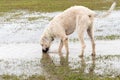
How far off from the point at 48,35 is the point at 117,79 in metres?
5.44

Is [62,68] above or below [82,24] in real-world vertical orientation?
below

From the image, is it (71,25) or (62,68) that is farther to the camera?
(71,25)

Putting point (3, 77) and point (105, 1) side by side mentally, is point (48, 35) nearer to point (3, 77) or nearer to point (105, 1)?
point (3, 77)

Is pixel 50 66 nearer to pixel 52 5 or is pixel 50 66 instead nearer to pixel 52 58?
pixel 52 58

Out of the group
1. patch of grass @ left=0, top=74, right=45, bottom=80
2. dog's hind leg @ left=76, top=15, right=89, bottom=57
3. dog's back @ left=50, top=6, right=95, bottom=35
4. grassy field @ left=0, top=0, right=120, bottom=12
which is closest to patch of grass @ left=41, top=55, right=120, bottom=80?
patch of grass @ left=0, top=74, right=45, bottom=80

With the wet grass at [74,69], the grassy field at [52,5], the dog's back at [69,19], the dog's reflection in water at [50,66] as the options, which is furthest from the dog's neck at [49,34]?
the grassy field at [52,5]

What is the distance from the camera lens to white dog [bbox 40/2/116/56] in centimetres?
1400

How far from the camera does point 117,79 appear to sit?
10.3 meters

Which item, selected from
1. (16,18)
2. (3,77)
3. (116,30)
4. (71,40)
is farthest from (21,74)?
(16,18)

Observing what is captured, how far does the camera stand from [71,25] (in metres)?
14.8

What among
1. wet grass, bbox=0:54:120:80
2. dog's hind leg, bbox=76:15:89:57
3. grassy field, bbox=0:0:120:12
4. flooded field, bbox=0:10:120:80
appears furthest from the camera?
grassy field, bbox=0:0:120:12

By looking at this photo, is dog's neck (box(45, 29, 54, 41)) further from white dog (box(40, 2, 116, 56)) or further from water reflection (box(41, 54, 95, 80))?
water reflection (box(41, 54, 95, 80))

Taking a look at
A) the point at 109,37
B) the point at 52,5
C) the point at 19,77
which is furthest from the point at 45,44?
the point at 52,5

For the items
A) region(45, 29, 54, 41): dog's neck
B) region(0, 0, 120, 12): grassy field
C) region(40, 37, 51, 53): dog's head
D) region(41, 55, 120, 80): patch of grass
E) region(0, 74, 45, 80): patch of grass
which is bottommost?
region(0, 74, 45, 80): patch of grass
